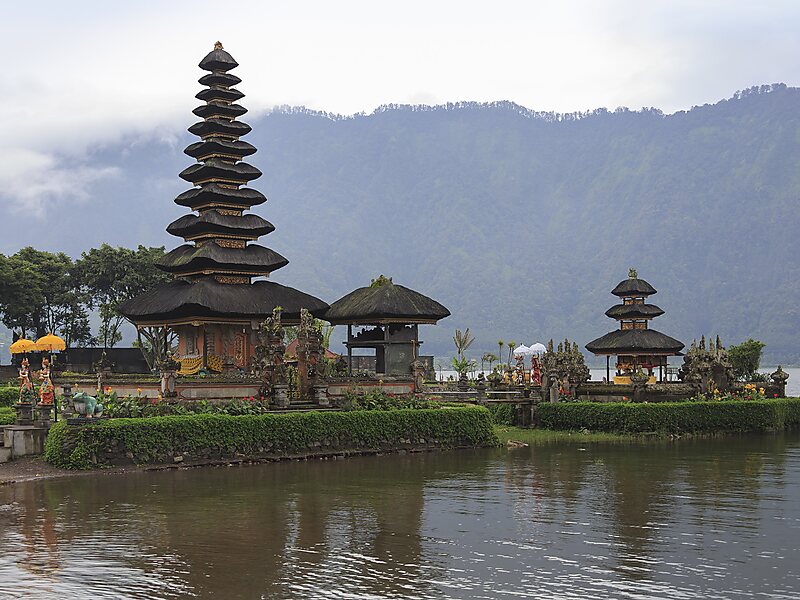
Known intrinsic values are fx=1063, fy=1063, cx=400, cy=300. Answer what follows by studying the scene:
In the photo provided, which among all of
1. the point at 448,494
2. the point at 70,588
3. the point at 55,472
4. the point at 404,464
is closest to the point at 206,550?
the point at 70,588

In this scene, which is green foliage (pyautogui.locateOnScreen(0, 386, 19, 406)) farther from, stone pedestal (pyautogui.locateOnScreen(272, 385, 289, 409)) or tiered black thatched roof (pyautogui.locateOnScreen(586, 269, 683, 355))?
tiered black thatched roof (pyautogui.locateOnScreen(586, 269, 683, 355))

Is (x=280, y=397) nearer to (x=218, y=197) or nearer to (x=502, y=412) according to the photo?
(x=502, y=412)

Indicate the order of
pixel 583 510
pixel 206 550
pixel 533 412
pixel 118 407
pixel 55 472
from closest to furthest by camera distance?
pixel 206 550 → pixel 583 510 → pixel 55 472 → pixel 118 407 → pixel 533 412

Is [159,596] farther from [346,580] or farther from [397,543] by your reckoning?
[397,543]

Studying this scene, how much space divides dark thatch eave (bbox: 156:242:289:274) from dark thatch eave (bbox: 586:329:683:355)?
1945cm

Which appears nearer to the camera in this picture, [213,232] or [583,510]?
[583,510]

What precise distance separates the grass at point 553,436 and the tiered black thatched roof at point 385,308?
5586mm

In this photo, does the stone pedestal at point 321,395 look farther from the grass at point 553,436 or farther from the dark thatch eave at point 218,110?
the dark thatch eave at point 218,110

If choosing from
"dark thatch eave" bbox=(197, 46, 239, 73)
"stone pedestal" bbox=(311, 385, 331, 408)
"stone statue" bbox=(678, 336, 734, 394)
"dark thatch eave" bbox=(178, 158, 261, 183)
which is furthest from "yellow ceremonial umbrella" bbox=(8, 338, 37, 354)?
"stone statue" bbox=(678, 336, 734, 394)

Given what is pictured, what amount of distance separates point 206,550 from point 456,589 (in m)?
4.95

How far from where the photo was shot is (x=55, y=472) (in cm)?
2791

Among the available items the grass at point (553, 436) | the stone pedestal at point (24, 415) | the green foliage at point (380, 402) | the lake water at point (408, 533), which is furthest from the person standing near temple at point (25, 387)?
the grass at point (553, 436)

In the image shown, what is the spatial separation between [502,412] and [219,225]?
14721mm

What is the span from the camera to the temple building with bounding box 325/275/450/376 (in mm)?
42906
